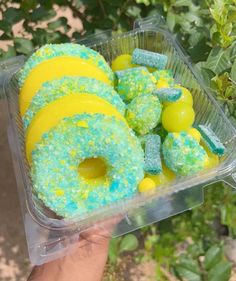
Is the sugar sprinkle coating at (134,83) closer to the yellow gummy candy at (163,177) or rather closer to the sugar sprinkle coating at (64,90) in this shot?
the sugar sprinkle coating at (64,90)

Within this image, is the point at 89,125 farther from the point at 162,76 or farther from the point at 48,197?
the point at 162,76

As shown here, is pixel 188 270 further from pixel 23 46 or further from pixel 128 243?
pixel 23 46

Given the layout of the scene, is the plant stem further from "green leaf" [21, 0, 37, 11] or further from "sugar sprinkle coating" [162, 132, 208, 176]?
"green leaf" [21, 0, 37, 11]

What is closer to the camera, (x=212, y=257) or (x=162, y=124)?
(x=162, y=124)

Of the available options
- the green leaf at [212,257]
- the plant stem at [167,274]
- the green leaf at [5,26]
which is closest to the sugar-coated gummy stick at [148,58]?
the green leaf at [5,26]

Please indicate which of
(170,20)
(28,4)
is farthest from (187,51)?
(28,4)

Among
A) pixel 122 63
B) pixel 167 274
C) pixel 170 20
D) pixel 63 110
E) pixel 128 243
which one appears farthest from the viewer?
pixel 167 274

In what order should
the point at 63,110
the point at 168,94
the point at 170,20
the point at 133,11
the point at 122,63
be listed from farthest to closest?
the point at 133,11 → the point at 170,20 → the point at 122,63 → the point at 168,94 → the point at 63,110
